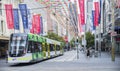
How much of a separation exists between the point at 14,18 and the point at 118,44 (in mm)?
36836

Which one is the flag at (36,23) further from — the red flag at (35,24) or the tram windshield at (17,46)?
the tram windshield at (17,46)

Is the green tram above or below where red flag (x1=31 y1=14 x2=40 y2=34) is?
below

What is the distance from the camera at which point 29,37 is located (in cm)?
3169

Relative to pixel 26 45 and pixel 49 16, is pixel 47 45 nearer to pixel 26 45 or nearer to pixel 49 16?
pixel 26 45

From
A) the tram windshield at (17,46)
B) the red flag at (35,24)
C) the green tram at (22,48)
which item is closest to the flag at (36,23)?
the red flag at (35,24)

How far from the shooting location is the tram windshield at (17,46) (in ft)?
98.0

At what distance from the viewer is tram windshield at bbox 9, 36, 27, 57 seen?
98.0ft

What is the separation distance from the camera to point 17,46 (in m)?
30.5

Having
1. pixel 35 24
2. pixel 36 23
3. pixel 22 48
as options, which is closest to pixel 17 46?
pixel 22 48

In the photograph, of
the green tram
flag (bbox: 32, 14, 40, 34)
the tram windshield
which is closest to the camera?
the green tram

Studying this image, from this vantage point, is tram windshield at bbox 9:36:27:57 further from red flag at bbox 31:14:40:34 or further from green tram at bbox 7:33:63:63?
red flag at bbox 31:14:40:34

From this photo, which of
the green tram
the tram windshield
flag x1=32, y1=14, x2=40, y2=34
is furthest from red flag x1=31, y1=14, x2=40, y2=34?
the tram windshield

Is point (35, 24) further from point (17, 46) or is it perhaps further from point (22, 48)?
point (22, 48)

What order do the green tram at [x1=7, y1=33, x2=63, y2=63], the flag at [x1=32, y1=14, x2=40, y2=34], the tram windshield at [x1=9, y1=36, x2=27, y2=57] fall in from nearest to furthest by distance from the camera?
the green tram at [x1=7, y1=33, x2=63, y2=63] → the tram windshield at [x1=9, y1=36, x2=27, y2=57] → the flag at [x1=32, y1=14, x2=40, y2=34]
